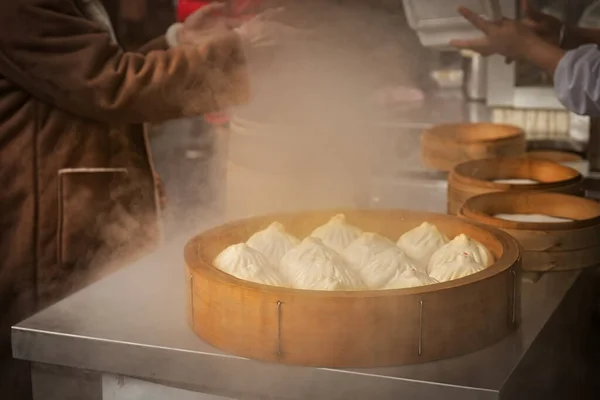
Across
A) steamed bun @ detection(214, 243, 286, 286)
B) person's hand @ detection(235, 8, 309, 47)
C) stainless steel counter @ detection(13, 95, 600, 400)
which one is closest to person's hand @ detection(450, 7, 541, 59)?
person's hand @ detection(235, 8, 309, 47)

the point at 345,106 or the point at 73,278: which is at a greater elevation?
the point at 345,106

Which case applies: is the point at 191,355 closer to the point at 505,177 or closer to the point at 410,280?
the point at 410,280

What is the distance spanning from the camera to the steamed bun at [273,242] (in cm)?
149

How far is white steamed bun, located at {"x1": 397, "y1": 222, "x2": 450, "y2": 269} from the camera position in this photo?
4.98 feet

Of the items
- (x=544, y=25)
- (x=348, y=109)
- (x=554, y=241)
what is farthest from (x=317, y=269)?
(x=544, y=25)

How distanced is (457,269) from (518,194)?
0.50 meters

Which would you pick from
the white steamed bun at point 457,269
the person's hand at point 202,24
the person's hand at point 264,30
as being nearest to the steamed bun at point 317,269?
the white steamed bun at point 457,269

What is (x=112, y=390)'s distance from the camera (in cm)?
139

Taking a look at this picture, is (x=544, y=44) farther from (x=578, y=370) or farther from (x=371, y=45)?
(x=578, y=370)

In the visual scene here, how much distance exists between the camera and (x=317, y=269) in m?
1.34

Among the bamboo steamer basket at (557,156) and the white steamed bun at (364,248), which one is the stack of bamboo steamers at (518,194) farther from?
the white steamed bun at (364,248)

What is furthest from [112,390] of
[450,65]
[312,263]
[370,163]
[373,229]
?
[450,65]

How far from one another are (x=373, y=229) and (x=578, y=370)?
21.3 inches

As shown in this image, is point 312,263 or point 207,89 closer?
point 312,263
